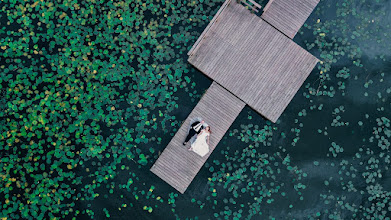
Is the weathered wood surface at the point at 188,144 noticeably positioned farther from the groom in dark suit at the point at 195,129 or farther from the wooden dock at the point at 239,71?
the groom in dark suit at the point at 195,129

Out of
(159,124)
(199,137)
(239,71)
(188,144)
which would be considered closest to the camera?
(199,137)

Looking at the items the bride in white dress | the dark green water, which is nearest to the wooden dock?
the bride in white dress

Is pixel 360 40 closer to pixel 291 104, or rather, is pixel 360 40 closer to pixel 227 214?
pixel 291 104

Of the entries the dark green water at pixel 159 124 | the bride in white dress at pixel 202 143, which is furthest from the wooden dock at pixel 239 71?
the dark green water at pixel 159 124

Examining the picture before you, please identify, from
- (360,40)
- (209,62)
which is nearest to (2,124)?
(209,62)

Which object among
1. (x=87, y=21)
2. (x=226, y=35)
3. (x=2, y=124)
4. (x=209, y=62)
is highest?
(x=226, y=35)

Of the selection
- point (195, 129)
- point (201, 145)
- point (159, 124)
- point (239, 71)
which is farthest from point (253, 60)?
point (159, 124)

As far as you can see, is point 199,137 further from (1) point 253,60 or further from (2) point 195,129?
(1) point 253,60
